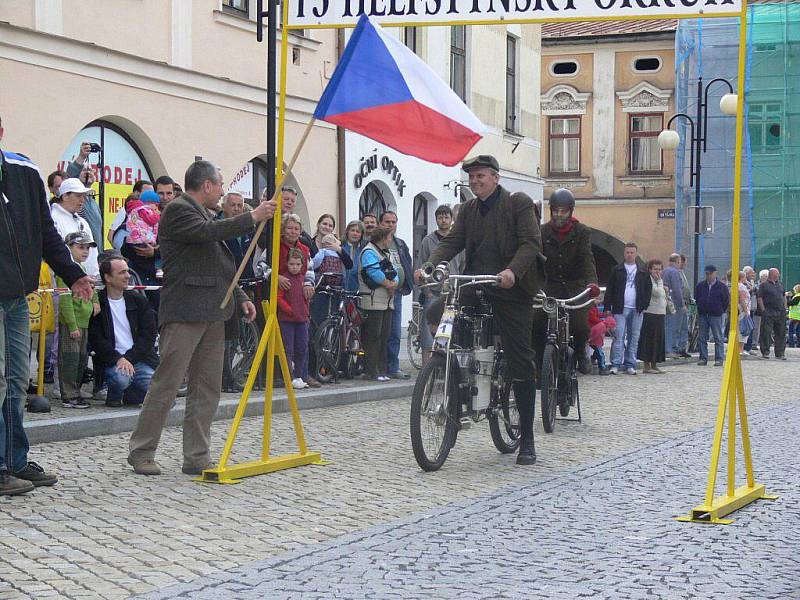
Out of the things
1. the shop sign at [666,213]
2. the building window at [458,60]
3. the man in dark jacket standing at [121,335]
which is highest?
the building window at [458,60]

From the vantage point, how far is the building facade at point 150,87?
1612 centimetres

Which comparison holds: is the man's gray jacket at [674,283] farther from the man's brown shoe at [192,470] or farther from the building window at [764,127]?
the building window at [764,127]

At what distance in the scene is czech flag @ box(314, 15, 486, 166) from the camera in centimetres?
888

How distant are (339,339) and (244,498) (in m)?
7.73

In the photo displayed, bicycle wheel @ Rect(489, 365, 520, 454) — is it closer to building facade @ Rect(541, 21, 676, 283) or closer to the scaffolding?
the scaffolding

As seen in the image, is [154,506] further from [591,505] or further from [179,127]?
[179,127]

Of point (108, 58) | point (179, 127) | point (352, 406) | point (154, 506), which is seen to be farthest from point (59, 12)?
point (154, 506)

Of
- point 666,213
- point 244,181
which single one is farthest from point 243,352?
point 666,213

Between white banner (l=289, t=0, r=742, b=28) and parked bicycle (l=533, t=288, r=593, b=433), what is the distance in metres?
2.38

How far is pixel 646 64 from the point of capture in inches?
1873

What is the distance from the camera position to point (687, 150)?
44.2 meters

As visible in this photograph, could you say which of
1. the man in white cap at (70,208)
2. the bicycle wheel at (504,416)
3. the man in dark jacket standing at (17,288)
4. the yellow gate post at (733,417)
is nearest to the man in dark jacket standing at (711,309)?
the man in white cap at (70,208)

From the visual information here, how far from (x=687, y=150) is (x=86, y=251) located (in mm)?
34512

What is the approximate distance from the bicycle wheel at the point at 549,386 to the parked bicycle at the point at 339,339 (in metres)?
4.12
